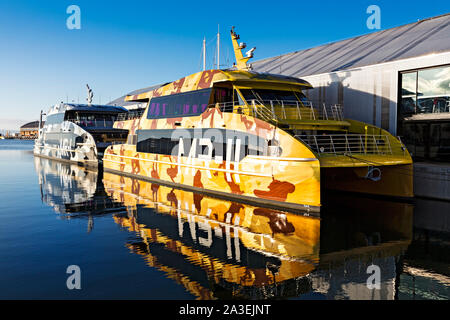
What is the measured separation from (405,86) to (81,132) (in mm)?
23150

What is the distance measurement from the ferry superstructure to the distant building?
12790cm

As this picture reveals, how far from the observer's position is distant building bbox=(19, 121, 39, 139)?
147 m

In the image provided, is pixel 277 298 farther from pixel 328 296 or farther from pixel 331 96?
pixel 331 96

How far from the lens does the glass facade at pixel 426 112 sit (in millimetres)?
15203

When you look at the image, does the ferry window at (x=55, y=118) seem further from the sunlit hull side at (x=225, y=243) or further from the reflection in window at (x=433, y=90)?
the reflection in window at (x=433, y=90)

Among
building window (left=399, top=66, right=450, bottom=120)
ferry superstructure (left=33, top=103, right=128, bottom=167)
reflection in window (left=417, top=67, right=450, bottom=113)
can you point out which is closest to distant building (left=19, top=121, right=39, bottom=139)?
ferry superstructure (left=33, top=103, right=128, bottom=167)

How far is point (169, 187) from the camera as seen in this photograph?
56.6 feet

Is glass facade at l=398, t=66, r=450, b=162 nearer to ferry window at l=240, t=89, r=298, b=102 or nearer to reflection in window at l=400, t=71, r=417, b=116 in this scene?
reflection in window at l=400, t=71, r=417, b=116

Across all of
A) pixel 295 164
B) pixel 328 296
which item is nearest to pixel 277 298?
pixel 328 296

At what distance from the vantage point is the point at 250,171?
1224cm

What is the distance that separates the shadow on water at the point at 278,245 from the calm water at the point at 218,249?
0.03m
